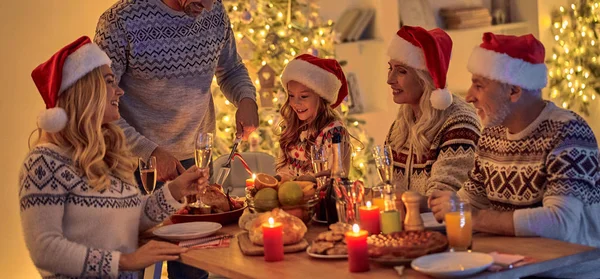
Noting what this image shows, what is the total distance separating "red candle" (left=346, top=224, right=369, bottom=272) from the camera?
6.86ft

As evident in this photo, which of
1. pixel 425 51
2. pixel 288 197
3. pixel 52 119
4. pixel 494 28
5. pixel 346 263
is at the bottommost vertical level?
pixel 346 263

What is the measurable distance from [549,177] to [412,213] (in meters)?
0.40

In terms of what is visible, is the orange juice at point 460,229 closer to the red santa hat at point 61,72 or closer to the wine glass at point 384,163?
the wine glass at point 384,163

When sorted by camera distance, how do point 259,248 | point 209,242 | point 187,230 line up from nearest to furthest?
point 259,248, point 209,242, point 187,230

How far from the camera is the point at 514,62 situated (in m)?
2.60

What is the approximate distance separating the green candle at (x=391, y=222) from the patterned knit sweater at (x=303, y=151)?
1.13 m

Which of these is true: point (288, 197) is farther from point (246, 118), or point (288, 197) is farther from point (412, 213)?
point (246, 118)

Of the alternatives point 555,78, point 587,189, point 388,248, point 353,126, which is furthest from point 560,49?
point 388,248

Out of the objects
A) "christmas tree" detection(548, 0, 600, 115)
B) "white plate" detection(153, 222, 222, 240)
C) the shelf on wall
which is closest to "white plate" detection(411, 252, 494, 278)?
"white plate" detection(153, 222, 222, 240)

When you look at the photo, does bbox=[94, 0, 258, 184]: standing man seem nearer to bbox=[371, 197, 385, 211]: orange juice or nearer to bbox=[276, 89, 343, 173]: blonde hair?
bbox=[276, 89, 343, 173]: blonde hair

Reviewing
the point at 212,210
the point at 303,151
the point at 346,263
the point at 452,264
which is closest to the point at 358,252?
the point at 346,263

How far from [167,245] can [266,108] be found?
303 cm

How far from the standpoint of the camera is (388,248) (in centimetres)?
214

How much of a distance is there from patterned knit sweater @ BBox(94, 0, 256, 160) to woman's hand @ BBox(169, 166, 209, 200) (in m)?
0.48
